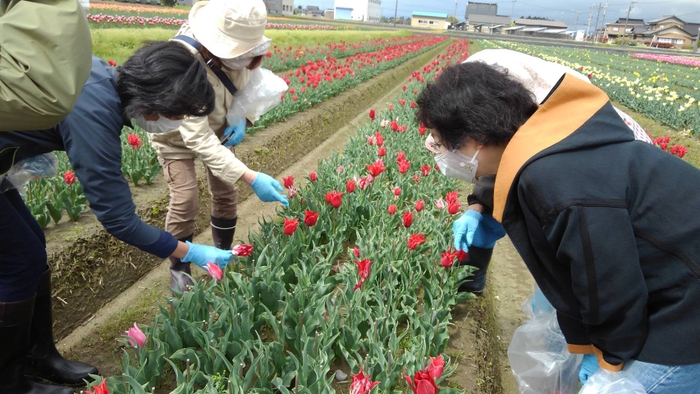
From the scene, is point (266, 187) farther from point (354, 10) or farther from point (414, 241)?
point (354, 10)

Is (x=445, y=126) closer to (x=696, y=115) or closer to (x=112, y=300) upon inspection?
(x=112, y=300)

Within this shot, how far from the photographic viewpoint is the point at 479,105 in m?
1.55

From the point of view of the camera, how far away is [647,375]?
1.60m

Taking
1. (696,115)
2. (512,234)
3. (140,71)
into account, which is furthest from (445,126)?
(696,115)

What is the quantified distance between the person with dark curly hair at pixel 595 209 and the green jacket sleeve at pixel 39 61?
1048 mm

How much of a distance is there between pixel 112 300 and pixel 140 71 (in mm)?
2109

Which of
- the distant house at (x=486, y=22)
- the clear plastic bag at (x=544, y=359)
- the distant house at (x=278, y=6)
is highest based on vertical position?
the clear plastic bag at (x=544, y=359)

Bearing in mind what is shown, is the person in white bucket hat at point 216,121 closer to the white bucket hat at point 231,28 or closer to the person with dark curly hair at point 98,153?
the white bucket hat at point 231,28

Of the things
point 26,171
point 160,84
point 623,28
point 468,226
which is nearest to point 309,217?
point 468,226

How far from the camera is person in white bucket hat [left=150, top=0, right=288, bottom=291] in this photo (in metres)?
2.75

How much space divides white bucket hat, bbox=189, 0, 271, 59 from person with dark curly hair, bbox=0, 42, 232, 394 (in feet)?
2.23

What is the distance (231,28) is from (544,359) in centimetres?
225

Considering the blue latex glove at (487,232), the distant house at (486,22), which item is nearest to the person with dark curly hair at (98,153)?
the blue latex glove at (487,232)

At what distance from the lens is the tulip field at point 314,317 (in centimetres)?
193
